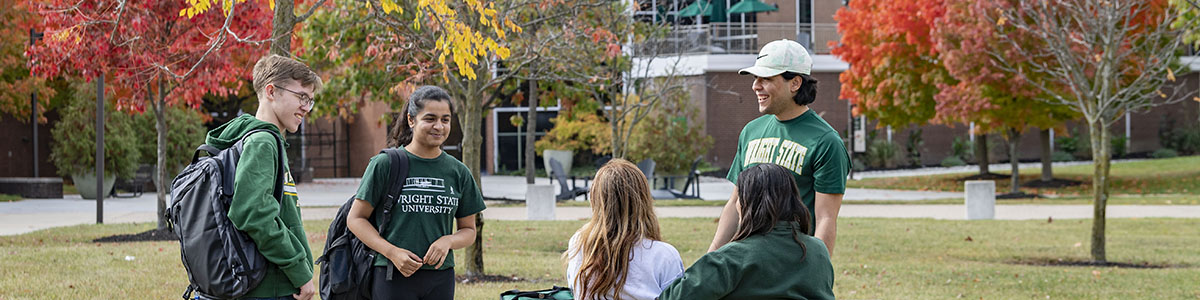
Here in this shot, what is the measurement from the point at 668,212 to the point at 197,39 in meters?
8.26

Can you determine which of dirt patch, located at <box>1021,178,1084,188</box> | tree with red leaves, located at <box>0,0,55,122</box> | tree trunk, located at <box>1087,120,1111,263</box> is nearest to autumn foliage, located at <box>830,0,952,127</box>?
dirt patch, located at <box>1021,178,1084,188</box>

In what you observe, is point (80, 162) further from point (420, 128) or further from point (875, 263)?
Answer: point (420, 128)

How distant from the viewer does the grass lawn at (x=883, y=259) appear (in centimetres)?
837

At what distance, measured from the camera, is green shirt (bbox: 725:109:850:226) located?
3.98m

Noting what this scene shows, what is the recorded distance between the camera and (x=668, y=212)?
698 inches

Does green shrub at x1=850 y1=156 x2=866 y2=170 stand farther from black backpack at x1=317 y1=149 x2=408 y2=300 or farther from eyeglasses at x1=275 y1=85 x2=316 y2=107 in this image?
eyeglasses at x1=275 y1=85 x2=316 y2=107

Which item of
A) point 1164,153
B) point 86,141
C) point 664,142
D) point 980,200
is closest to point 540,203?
point 980,200

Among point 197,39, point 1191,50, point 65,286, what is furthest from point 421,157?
point 1191,50

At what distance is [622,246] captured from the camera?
3527mm

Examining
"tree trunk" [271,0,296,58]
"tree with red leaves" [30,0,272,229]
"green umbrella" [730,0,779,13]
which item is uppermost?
"green umbrella" [730,0,779,13]

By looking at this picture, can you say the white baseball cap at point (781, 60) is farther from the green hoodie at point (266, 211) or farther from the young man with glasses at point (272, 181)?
the green hoodie at point (266, 211)

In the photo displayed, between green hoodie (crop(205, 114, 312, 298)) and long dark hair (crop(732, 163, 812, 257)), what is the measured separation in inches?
55.4

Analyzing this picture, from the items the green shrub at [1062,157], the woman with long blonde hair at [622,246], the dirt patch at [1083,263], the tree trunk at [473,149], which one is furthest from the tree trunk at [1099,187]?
the green shrub at [1062,157]

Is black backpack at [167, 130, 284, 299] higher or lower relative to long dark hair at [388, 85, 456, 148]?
lower
